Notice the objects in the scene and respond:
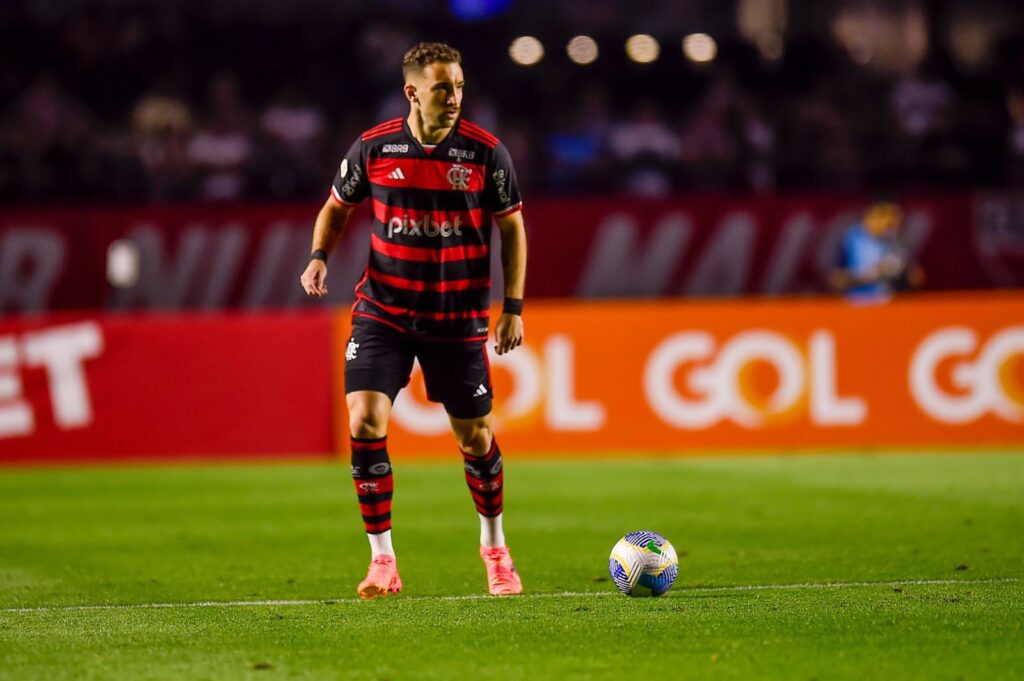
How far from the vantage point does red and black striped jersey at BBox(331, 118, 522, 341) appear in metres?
7.09

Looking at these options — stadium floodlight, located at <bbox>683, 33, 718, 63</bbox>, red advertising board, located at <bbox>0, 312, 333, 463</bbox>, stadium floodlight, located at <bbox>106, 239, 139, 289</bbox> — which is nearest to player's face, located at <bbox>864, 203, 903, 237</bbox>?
stadium floodlight, located at <bbox>683, 33, 718, 63</bbox>

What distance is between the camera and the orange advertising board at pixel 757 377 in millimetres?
14883

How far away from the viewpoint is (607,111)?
2000cm

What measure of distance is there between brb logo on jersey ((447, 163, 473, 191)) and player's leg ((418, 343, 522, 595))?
0.71 metres

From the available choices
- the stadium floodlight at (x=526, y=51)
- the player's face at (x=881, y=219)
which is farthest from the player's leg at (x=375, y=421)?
the stadium floodlight at (x=526, y=51)

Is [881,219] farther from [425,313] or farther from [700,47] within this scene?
[425,313]

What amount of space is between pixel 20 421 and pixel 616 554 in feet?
29.6

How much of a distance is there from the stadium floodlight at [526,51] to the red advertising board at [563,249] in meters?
2.90

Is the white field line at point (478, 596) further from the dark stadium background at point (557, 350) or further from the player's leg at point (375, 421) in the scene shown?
the player's leg at point (375, 421)

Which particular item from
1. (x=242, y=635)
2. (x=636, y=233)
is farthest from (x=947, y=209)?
(x=242, y=635)

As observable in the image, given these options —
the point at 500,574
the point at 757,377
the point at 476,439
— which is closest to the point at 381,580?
the point at 500,574

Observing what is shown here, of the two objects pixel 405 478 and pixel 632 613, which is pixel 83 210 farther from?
pixel 632 613

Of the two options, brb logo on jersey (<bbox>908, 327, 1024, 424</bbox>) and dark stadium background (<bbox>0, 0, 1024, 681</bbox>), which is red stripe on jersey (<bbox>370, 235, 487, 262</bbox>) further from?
brb logo on jersey (<bbox>908, 327, 1024, 424</bbox>)

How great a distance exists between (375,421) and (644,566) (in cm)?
132
